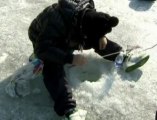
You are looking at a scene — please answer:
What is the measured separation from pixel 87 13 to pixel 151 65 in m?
0.56

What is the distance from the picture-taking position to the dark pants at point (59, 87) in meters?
1.79

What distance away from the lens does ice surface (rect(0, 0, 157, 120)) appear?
73.4 inches

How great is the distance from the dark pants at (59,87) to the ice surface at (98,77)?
0.23 feet

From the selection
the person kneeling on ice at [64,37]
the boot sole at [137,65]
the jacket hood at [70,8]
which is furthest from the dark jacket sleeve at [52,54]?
the boot sole at [137,65]

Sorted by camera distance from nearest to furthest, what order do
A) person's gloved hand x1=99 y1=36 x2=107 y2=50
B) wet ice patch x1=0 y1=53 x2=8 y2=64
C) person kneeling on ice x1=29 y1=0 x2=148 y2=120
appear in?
person kneeling on ice x1=29 y1=0 x2=148 y2=120
person's gloved hand x1=99 y1=36 x2=107 y2=50
wet ice patch x1=0 y1=53 x2=8 y2=64

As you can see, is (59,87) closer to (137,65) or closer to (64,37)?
(64,37)

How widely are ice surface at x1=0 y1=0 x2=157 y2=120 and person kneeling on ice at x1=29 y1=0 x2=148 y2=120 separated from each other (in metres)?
0.09

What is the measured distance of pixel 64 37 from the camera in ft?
6.11

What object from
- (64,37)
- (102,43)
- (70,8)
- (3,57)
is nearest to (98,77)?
(102,43)

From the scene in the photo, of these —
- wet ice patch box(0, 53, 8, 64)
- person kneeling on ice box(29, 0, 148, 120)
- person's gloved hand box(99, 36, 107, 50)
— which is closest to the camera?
person kneeling on ice box(29, 0, 148, 120)

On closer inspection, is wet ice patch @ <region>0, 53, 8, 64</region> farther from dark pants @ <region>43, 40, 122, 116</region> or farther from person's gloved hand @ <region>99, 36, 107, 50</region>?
person's gloved hand @ <region>99, 36, 107, 50</region>

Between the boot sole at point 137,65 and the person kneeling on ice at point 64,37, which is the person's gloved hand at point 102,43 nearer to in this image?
the person kneeling on ice at point 64,37

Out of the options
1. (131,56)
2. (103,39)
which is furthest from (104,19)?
(131,56)

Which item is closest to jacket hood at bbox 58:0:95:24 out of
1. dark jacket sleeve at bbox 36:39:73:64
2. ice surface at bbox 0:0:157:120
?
dark jacket sleeve at bbox 36:39:73:64
